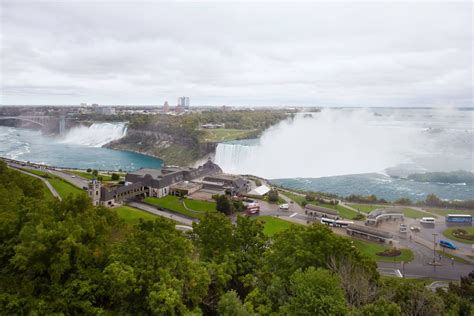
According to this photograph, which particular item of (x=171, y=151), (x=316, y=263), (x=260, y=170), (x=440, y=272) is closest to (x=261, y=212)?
(x=440, y=272)

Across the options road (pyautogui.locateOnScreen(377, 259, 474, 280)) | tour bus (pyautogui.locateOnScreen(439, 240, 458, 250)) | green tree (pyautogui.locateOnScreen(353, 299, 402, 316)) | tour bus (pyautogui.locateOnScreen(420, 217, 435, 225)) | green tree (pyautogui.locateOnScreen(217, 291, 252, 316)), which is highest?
green tree (pyautogui.locateOnScreen(353, 299, 402, 316))

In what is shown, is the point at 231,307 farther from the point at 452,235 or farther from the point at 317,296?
the point at 452,235

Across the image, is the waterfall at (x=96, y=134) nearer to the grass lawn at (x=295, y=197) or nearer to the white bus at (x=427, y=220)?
the grass lawn at (x=295, y=197)

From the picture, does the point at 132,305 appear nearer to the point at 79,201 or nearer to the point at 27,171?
the point at 79,201

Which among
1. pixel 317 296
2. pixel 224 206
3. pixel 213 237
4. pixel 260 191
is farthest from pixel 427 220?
pixel 317 296

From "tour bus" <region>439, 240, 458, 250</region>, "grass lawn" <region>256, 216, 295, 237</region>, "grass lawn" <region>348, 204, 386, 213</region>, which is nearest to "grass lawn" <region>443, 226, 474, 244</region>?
"tour bus" <region>439, 240, 458, 250</region>

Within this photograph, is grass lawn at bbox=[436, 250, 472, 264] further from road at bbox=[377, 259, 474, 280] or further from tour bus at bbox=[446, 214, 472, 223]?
tour bus at bbox=[446, 214, 472, 223]
